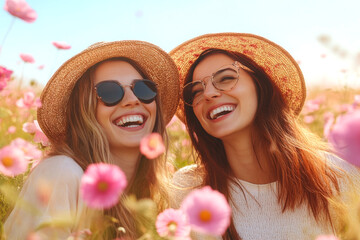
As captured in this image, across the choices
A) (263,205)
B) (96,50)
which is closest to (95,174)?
(96,50)

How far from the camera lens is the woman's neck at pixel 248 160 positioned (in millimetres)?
2102

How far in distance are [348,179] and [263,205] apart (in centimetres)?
45

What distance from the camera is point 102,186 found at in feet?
2.26

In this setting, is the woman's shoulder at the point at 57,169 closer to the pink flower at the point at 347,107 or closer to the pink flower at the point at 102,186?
the pink flower at the point at 102,186

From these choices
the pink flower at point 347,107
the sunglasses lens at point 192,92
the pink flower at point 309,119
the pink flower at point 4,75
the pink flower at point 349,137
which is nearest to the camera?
the pink flower at point 349,137

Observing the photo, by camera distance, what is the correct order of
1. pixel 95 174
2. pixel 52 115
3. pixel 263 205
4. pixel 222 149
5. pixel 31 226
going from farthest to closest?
1. pixel 222 149
2. pixel 263 205
3. pixel 52 115
4. pixel 31 226
5. pixel 95 174

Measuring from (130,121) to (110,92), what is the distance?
0.16 metres

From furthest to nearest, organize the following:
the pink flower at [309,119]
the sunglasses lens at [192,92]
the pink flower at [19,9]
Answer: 1. the pink flower at [309,119]
2. the sunglasses lens at [192,92]
3. the pink flower at [19,9]

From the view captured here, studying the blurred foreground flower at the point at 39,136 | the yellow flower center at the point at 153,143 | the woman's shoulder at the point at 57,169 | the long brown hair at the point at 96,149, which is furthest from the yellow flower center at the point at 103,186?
the blurred foreground flower at the point at 39,136

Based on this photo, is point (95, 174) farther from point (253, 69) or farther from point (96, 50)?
point (253, 69)

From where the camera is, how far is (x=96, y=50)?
1.84 meters

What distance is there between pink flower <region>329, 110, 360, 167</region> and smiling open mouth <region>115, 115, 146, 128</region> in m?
1.27

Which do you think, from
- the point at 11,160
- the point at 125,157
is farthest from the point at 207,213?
the point at 125,157

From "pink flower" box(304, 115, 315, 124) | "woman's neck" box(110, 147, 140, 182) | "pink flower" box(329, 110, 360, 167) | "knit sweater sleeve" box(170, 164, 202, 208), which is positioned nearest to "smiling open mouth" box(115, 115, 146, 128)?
"woman's neck" box(110, 147, 140, 182)
